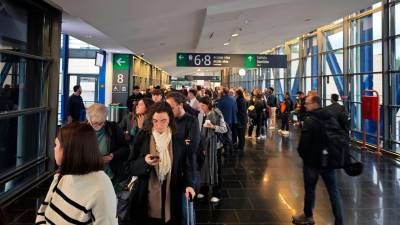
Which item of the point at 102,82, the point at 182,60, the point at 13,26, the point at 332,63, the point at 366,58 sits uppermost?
the point at 332,63

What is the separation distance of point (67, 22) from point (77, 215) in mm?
7366

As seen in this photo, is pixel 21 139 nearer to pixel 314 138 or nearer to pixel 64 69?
pixel 314 138

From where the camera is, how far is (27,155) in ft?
18.9

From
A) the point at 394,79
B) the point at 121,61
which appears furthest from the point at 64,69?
the point at 394,79

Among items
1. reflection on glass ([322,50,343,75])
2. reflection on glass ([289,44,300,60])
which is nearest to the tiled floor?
reflection on glass ([322,50,343,75])

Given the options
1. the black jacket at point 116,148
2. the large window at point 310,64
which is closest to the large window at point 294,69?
the large window at point 310,64

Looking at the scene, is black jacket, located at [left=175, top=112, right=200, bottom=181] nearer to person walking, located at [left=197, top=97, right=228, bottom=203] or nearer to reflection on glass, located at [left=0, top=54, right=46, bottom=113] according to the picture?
person walking, located at [left=197, top=97, right=228, bottom=203]

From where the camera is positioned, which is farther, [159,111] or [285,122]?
[285,122]

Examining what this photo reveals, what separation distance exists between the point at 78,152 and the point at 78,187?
16cm

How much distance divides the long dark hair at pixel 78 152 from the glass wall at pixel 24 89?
3.66 meters

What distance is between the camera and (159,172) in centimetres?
241

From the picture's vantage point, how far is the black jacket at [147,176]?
242 cm

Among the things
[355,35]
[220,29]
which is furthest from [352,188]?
[355,35]

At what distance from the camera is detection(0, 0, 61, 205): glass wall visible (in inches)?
195
